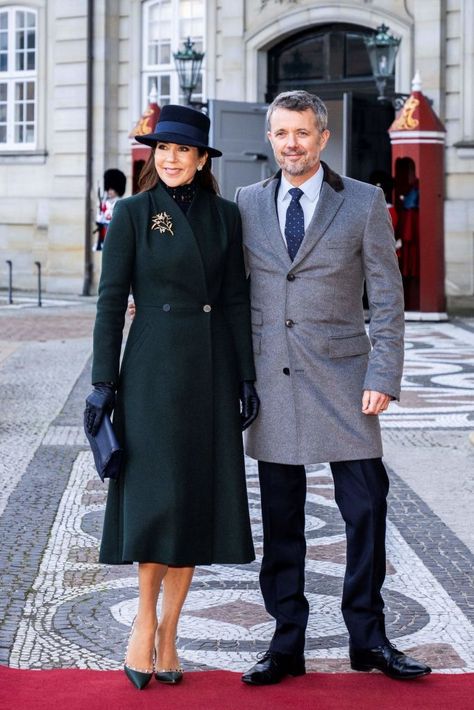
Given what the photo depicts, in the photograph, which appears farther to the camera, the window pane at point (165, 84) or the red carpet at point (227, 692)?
the window pane at point (165, 84)

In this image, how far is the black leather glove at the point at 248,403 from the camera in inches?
184

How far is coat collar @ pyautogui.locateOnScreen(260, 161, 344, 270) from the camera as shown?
4648 mm

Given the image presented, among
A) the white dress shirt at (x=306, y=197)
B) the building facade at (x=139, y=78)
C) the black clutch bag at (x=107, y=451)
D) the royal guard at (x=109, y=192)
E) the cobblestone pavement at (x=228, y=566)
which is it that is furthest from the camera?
the royal guard at (x=109, y=192)

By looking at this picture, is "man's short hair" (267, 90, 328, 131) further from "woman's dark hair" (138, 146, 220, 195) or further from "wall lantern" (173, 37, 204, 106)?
"wall lantern" (173, 37, 204, 106)

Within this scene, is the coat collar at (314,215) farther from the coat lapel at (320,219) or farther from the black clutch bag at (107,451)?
the black clutch bag at (107,451)

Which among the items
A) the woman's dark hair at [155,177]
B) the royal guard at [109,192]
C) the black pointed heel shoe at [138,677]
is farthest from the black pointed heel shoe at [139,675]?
the royal guard at [109,192]

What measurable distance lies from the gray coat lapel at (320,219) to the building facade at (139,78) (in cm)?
1697

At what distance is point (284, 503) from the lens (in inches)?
184

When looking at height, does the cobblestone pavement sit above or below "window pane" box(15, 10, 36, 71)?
below

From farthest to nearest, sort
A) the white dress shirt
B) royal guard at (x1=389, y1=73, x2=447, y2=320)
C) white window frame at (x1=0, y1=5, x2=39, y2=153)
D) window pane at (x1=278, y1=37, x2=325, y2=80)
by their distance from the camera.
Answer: white window frame at (x1=0, y1=5, x2=39, y2=153), window pane at (x1=278, y1=37, x2=325, y2=80), royal guard at (x1=389, y1=73, x2=447, y2=320), the white dress shirt

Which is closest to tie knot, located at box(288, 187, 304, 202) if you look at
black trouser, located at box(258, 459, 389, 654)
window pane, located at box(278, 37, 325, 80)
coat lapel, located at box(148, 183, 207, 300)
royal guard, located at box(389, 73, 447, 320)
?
coat lapel, located at box(148, 183, 207, 300)

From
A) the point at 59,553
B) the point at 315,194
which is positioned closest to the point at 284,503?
the point at 315,194

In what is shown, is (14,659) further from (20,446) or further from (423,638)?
(20,446)

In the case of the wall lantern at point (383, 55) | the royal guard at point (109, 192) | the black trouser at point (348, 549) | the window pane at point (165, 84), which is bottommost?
the black trouser at point (348, 549)
